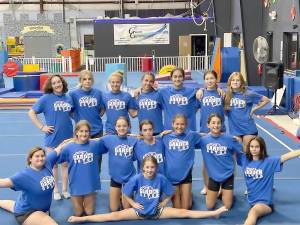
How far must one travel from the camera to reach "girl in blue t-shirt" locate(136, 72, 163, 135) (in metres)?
6.29

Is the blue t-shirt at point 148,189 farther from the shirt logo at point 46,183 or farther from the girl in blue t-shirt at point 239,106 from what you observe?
the girl in blue t-shirt at point 239,106

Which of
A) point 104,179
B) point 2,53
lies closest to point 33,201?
point 104,179

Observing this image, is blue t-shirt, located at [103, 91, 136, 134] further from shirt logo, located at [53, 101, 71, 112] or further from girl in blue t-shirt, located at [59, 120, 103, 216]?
girl in blue t-shirt, located at [59, 120, 103, 216]

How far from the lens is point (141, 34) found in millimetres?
24969

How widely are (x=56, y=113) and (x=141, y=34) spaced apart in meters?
19.3

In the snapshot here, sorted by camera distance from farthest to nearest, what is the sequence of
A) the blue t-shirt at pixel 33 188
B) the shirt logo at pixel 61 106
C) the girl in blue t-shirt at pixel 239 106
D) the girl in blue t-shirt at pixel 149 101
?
1. the girl in blue t-shirt at pixel 239 106
2. the girl in blue t-shirt at pixel 149 101
3. the shirt logo at pixel 61 106
4. the blue t-shirt at pixel 33 188

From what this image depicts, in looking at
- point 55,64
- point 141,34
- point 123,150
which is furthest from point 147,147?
point 141,34

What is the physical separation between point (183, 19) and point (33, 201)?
2105 centimetres

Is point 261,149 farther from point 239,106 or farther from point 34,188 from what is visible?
point 34,188

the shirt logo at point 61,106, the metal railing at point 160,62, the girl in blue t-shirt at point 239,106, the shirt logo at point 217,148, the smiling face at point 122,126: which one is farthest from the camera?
the metal railing at point 160,62

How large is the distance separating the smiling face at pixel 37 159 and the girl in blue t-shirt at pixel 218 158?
1943 mm

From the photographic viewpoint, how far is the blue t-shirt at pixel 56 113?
610cm

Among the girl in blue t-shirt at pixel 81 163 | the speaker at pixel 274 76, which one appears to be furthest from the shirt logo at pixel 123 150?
the speaker at pixel 274 76

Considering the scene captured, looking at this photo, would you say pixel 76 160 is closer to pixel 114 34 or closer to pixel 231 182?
pixel 231 182
